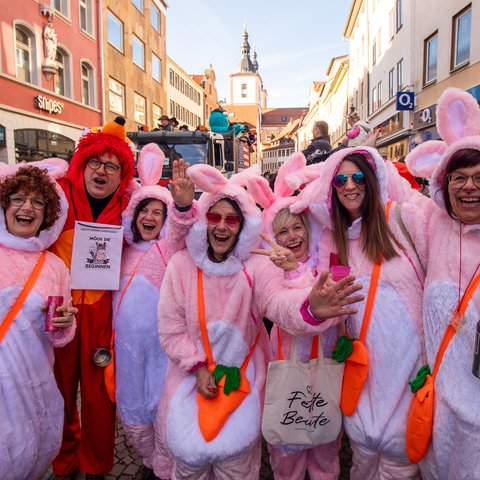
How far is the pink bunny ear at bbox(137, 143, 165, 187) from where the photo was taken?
274cm

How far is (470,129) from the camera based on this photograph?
1.78 m

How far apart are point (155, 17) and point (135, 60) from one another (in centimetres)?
496

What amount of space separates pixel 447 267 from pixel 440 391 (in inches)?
20.4

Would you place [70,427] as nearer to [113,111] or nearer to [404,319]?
[404,319]

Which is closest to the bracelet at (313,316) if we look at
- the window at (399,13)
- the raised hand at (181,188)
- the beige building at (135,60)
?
the raised hand at (181,188)

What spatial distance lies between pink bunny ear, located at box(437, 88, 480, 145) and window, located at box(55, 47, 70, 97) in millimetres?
15121

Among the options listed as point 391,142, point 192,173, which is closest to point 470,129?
point 192,173

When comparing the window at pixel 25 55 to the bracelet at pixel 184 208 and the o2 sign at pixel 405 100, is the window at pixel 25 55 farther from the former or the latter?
the bracelet at pixel 184 208

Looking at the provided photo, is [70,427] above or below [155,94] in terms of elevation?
below

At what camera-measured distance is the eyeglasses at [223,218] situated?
213cm

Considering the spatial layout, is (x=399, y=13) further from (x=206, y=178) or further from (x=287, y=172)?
(x=206, y=178)

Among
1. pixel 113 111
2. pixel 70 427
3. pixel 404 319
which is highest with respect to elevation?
pixel 113 111

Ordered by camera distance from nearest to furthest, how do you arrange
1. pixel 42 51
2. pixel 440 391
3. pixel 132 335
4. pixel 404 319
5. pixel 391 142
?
pixel 440 391
pixel 404 319
pixel 132 335
pixel 42 51
pixel 391 142

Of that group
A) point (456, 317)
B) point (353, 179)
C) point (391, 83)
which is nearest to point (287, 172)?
point (353, 179)
